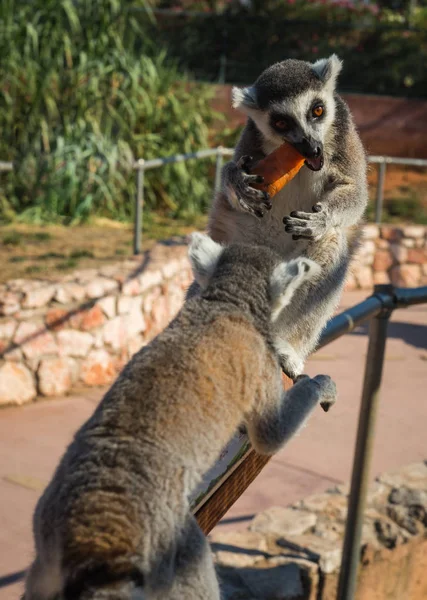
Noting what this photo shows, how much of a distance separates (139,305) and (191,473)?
5.67m

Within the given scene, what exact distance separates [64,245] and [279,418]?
6410 mm

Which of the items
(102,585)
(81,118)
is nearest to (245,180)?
(102,585)

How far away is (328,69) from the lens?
3275 millimetres

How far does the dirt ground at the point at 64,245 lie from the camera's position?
7527 millimetres

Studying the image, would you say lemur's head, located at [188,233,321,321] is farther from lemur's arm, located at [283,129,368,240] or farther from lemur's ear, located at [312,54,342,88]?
lemur's ear, located at [312,54,342,88]

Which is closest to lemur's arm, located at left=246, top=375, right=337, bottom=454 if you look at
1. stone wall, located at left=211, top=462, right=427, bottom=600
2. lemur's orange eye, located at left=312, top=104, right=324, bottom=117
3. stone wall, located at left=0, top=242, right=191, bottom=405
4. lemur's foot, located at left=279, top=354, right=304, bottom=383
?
lemur's foot, located at left=279, top=354, right=304, bottom=383

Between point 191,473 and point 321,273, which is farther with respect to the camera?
point 321,273

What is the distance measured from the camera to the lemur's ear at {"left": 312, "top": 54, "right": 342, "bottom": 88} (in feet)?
10.6

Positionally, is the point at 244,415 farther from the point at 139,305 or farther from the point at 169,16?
the point at 169,16

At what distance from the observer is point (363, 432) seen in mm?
3785

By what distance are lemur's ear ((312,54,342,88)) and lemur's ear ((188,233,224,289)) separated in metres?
1.14

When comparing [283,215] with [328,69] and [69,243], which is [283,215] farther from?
[69,243]

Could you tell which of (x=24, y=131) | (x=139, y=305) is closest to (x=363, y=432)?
(x=139, y=305)

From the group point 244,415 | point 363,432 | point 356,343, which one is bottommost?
point 356,343
